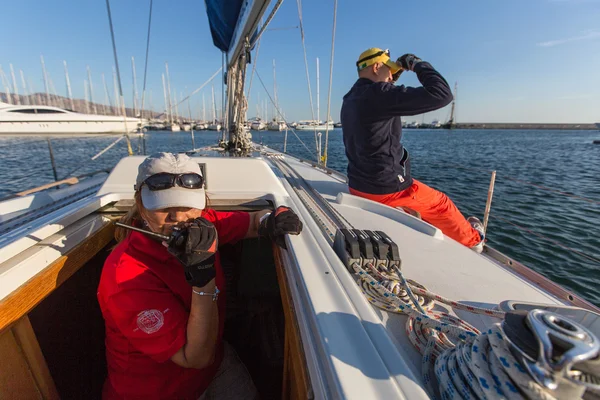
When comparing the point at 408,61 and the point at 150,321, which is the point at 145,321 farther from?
the point at 408,61

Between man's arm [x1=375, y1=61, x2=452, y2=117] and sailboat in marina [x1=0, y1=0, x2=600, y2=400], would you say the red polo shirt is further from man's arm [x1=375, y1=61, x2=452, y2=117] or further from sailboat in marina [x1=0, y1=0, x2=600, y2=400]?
man's arm [x1=375, y1=61, x2=452, y2=117]

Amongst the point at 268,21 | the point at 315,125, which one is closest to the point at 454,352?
the point at 268,21

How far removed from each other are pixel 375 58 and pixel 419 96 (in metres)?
0.50

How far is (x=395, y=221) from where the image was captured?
2195 mm

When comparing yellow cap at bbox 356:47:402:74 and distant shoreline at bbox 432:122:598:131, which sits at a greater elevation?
distant shoreline at bbox 432:122:598:131

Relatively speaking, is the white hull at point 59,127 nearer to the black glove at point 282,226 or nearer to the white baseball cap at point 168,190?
the white baseball cap at point 168,190

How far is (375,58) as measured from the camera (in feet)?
7.56

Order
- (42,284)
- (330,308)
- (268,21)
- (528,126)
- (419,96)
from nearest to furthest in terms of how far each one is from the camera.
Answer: (330,308) → (42,284) → (419,96) → (268,21) → (528,126)

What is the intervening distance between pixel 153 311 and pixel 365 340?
2.72ft

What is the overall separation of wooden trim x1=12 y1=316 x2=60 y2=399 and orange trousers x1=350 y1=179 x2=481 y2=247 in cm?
234

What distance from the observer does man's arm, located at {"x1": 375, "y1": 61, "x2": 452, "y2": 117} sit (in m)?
2.12

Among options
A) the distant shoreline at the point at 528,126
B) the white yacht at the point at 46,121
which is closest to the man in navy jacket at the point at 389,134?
the white yacht at the point at 46,121

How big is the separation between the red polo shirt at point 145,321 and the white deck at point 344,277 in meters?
0.41

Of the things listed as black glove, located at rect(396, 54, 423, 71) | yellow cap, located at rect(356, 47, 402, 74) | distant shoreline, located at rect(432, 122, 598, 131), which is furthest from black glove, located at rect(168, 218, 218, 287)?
distant shoreline, located at rect(432, 122, 598, 131)
